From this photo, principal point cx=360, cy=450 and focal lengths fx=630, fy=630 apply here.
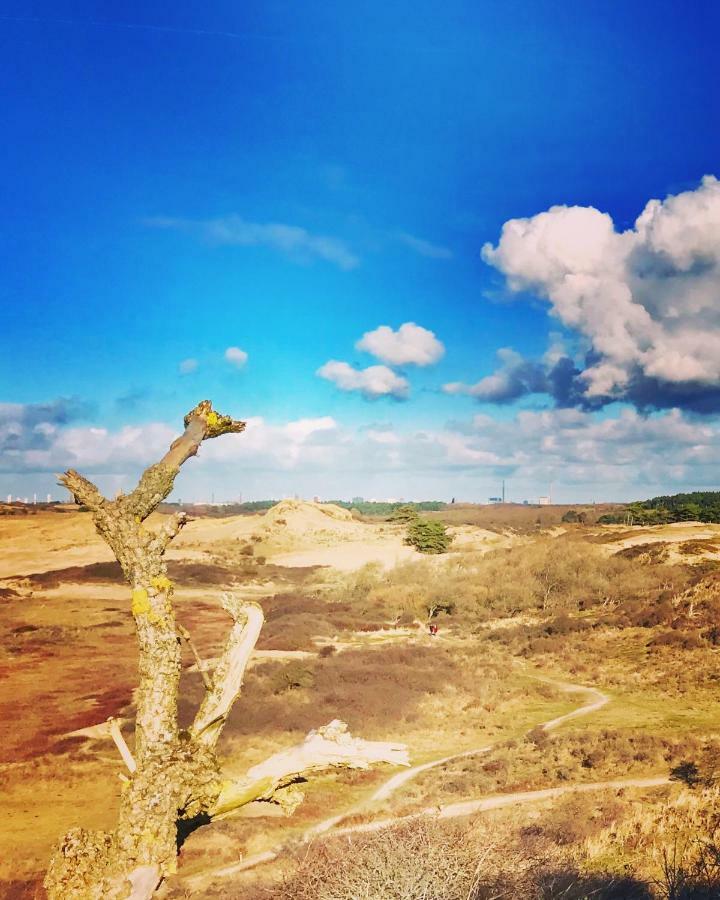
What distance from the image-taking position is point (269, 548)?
332 ft

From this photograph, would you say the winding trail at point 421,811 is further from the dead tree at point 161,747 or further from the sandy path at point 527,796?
the dead tree at point 161,747

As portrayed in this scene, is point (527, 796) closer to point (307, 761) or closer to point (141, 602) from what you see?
point (307, 761)

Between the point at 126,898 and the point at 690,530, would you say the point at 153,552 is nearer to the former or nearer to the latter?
the point at 126,898

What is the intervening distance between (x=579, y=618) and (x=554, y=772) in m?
28.1

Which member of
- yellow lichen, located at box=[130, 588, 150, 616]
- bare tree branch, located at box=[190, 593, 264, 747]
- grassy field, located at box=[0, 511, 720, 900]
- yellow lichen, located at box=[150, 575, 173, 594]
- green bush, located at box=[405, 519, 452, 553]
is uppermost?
yellow lichen, located at box=[150, 575, 173, 594]

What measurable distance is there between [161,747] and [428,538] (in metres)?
83.8

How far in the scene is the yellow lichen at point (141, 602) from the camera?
20.5ft

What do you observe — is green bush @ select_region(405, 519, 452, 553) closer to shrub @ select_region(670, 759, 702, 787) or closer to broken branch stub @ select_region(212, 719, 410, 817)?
shrub @ select_region(670, 759, 702, 787)

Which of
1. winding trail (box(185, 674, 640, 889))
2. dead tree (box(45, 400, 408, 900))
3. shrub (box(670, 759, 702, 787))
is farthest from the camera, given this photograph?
shrub (box(670, 759, 702, 787))

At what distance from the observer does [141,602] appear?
20.6 feet

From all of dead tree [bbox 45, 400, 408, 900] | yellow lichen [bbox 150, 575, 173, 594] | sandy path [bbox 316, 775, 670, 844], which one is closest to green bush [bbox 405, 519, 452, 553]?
sandy path [bbox 316, 775, 670, 844]

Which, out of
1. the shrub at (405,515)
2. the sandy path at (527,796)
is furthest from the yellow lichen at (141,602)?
the shrub at (405,515)

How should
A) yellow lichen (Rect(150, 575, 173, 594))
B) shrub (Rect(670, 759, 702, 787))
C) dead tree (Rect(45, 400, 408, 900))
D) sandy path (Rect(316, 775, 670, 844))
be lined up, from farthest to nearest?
shrub (Rect(670, 759, 702, 787))
sandy path (Rect(316, 775, 670, 844))
yellow lichen (Rect(150, 575, 173, 594))
dead tree (Rect(45, 400, 408, 900))

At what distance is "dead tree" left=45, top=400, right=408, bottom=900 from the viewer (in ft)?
19.0
